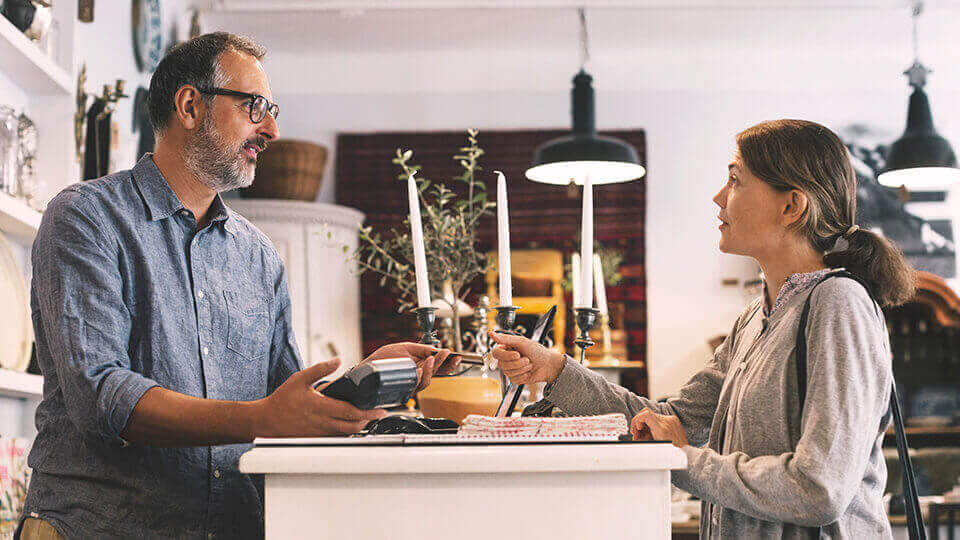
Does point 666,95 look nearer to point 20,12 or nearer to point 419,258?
point 20,12

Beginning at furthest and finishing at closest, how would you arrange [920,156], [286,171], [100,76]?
[286,171]
[920,156]
[100,76]

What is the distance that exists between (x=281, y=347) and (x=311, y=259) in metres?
3.94

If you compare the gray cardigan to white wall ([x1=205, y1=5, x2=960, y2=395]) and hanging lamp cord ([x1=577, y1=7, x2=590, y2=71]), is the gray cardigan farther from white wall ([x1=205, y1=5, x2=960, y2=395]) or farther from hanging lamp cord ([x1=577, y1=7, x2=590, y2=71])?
white wall ([x1=205, y1=5, x2=960, y2=395])

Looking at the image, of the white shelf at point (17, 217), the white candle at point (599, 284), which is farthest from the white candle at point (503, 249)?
the white shelf at point (17, 217)

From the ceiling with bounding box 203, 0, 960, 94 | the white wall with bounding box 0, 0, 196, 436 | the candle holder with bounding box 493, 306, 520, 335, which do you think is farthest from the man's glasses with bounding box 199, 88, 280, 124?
the ceiling with bounding box 203, 0, 960, 94

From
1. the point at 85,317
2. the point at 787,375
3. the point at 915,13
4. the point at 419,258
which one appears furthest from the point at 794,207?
the point at 915,13

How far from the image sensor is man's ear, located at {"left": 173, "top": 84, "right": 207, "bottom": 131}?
1.62 metres

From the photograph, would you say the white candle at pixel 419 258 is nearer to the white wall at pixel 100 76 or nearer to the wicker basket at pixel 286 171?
the white wall at pixel 100 76

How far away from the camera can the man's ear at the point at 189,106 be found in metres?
1.62

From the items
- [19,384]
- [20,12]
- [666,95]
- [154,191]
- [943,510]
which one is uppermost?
[666,95]

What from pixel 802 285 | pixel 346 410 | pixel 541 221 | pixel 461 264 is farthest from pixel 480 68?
pixel 346 410

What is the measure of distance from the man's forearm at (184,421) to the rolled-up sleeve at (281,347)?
1.37ft

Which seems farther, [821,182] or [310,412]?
[821,182]

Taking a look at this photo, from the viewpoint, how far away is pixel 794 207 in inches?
60.9
